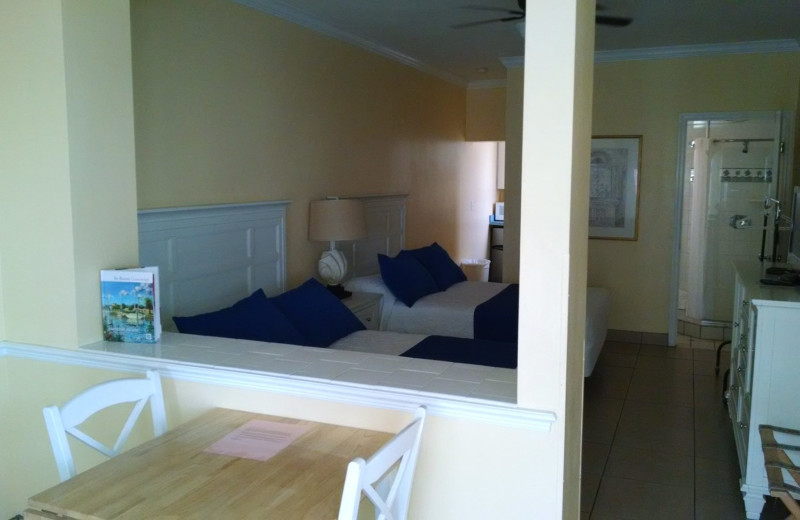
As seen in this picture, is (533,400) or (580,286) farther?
(580,286)

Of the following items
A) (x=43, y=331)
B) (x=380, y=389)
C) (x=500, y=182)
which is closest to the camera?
(x=380, y=389)

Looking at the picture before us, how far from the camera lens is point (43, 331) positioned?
8.22 feet

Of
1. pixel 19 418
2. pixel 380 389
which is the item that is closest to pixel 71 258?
pixel 19 418

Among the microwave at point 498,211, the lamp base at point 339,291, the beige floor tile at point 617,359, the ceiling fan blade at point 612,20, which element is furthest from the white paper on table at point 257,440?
the microwave at point 498,211

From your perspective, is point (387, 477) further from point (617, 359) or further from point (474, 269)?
point (474, 269)

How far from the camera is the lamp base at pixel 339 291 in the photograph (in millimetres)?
4594

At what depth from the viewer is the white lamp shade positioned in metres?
4.60

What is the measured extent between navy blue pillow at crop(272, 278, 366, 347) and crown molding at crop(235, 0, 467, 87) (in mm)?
1672

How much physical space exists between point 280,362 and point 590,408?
2772 millimetres

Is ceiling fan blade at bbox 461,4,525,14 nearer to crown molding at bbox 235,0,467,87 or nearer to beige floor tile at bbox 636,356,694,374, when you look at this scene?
crown molding at bbox 235,0,467,87

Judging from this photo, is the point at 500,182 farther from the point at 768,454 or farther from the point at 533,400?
the point at 533,400

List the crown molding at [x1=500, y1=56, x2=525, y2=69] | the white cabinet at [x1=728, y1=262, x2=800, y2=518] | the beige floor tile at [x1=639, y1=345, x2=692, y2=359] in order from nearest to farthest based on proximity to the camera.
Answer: the white cabinet at [x1=728, y1=262, x2=800, y2=518] → the beige floor tile at [x1=639, y1=345, x2=692, y2=359] → the crown molding at [x1=500, y1=56, x2=525, y2=69]

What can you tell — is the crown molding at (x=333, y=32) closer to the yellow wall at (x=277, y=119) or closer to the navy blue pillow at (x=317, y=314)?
the yellow wall at (x=277, y=119)

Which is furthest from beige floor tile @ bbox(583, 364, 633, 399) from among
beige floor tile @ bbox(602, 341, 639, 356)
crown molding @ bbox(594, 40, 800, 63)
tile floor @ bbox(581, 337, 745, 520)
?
crown molding @ bbox(594, 40, 800, 63)
